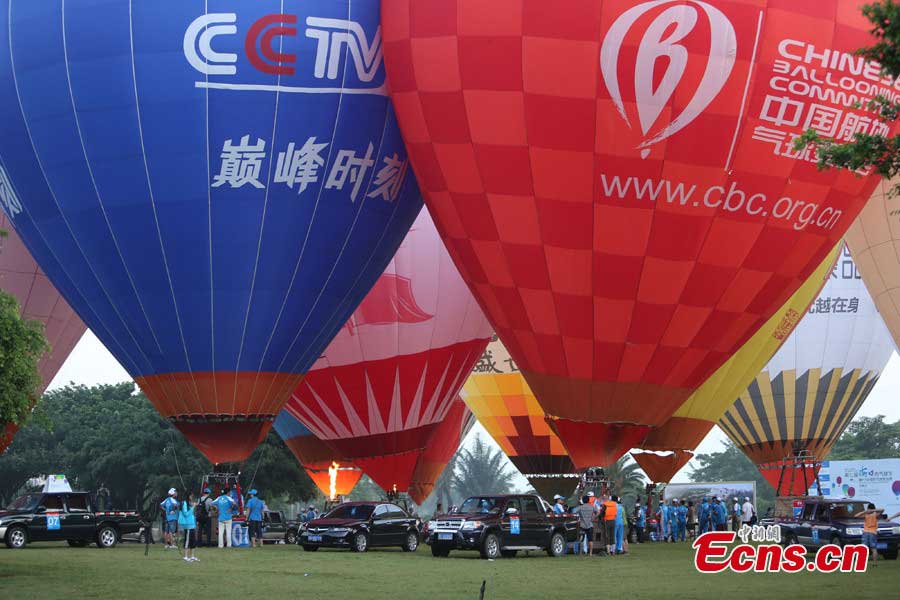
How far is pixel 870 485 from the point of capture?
4453 centimetres

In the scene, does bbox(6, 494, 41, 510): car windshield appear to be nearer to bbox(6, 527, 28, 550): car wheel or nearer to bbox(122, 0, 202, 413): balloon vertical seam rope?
bbox(6, 527, 28, 550): car wheel

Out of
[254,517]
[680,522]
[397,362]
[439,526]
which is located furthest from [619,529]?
[680,522]

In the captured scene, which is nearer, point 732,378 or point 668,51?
point 668,51

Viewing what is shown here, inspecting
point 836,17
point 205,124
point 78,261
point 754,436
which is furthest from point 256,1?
point 754,436

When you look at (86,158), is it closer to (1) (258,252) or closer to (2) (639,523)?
(1) (258,252)

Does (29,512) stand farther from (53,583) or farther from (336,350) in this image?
(53,583)

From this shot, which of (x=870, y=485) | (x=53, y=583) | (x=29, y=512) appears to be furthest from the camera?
(x=870, y=485)

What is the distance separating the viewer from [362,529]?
23547mm

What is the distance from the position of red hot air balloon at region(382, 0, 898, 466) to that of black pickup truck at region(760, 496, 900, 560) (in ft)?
10.7

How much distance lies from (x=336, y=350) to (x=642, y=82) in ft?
40.9

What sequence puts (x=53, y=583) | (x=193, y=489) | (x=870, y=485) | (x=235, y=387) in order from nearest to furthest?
(x=53, y=583)
(x=235, y=387)
(x=870, y=485)
(x=193, y=489)

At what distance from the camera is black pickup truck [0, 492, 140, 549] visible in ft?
81.3

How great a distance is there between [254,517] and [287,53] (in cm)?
991

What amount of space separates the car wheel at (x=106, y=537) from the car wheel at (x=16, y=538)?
4.60ft
